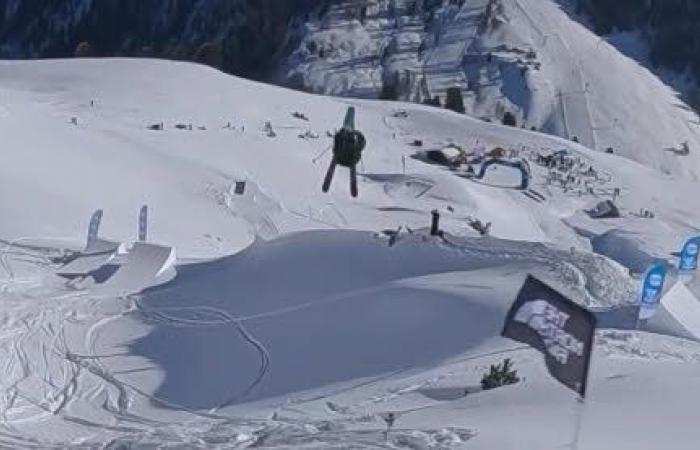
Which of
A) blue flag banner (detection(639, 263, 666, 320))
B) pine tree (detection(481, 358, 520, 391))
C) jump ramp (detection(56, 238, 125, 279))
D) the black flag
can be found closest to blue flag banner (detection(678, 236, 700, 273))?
blue flag banner (detection(639, 263, 666, 320))

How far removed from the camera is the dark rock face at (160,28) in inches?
6393

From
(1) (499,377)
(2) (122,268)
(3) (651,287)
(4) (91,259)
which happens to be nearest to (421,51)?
(4) (91,259)

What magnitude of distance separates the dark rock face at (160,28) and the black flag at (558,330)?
14726cm

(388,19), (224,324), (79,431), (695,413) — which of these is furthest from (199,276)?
(388,19)

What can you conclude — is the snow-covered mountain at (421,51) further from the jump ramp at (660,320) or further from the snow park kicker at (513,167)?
the jump ramp at (660,320)

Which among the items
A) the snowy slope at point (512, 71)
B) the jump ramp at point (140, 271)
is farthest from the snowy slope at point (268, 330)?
the snowy slope at point (512, 71)

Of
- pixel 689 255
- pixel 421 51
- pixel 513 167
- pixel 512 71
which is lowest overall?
pixel 421 51

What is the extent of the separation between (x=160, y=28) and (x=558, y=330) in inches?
6343

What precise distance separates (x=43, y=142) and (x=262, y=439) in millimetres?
24931

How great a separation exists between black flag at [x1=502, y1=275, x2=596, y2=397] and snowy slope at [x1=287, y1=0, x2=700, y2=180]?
11793cm

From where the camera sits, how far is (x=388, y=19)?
527 ft

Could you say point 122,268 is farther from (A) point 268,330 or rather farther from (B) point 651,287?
(B) point 651,287

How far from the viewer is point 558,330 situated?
11578 mm

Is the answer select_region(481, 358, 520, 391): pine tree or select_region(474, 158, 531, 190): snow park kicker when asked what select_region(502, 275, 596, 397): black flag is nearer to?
select_region(481, 358, 520, 391): pine tree
